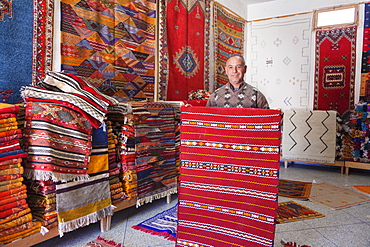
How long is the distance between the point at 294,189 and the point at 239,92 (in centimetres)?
198

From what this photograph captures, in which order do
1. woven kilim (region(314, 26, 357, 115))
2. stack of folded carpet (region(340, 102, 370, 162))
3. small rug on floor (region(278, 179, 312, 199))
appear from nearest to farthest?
small rug on floor (region(278, 179, 312, 199)), stack of folded carpet (region(340, 102, 370, 162)), woven kilim (region(314, 26, 357, 115))

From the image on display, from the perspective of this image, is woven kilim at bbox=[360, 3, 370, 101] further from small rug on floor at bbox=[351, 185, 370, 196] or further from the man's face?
the man's face

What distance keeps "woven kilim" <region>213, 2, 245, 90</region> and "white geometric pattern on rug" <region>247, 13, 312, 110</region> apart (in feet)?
1.47

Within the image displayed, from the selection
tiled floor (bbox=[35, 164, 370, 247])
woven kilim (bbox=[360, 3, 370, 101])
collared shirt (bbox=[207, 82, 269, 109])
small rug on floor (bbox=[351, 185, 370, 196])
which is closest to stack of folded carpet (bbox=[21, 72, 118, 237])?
tiled floor (bbox=[35, 164, 370, 247])

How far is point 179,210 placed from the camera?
73.4 inches

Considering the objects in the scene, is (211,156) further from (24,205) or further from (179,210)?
(24,205)

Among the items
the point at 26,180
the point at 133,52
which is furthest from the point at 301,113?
the point at 26,180

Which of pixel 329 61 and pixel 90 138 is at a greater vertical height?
pixel 329 61

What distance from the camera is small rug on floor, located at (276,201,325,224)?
2.58m

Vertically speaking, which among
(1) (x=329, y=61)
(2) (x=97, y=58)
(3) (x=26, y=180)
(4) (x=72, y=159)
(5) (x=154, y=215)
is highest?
(1) (x=329, y=61)

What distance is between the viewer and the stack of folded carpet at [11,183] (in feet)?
5.21

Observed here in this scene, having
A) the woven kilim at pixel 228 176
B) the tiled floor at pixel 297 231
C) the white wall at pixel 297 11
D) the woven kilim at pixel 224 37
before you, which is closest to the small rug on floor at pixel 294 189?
the tiled floor at pixel 297 231

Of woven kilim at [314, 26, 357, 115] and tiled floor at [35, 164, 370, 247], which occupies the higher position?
woven kilim at [314, 26, 357, 115]

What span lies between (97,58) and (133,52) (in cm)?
52
